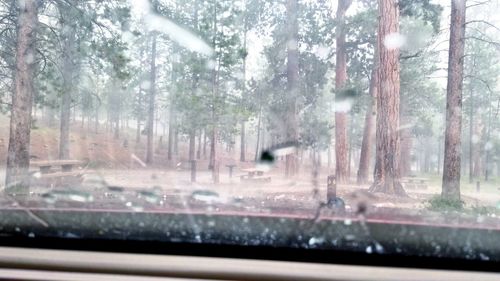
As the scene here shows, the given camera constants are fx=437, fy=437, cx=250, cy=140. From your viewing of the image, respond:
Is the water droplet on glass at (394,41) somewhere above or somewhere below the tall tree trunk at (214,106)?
above

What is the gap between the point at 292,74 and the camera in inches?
96.9

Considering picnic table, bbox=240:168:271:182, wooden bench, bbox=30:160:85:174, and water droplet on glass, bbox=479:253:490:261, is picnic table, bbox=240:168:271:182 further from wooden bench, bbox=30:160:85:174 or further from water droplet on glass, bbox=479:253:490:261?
water droplet on glass, bbox=479:253:490:261

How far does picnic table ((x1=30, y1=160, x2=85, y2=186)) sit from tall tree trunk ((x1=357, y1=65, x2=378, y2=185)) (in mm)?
1481

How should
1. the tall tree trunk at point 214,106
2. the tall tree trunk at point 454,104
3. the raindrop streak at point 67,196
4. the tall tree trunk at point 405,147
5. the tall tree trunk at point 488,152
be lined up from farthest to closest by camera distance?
the tall tree trunk at point 405,147
the tall tree trunk at point 214,106
the tall tree trunk at point 454,104
the tall tree trunk at point 488,152
the raindrop streak at point 67,196

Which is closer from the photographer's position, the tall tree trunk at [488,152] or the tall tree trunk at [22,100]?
the tall tree trunk at [488,152]

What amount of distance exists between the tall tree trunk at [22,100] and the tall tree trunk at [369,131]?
1.75m

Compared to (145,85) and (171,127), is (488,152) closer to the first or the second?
(171,127)

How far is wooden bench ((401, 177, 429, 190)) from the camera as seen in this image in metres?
2.27

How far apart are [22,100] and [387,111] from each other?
2.11 m

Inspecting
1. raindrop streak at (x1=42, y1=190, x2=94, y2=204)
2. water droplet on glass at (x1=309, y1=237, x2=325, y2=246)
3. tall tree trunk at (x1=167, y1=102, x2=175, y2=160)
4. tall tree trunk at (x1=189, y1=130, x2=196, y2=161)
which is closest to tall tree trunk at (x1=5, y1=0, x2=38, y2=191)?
raindrop streak at (x1=42, y1=190, x2=94, y2=204)

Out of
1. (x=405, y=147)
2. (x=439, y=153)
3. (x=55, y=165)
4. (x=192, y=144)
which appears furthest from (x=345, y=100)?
(x=55, y=165)

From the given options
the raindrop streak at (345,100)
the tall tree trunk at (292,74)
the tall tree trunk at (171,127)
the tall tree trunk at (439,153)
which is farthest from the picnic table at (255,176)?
the tall tree trunk at (439,153)

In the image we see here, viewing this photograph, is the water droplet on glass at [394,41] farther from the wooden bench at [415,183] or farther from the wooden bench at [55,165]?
the wooden bench at [55,165]

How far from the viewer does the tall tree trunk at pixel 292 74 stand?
2279 mm
